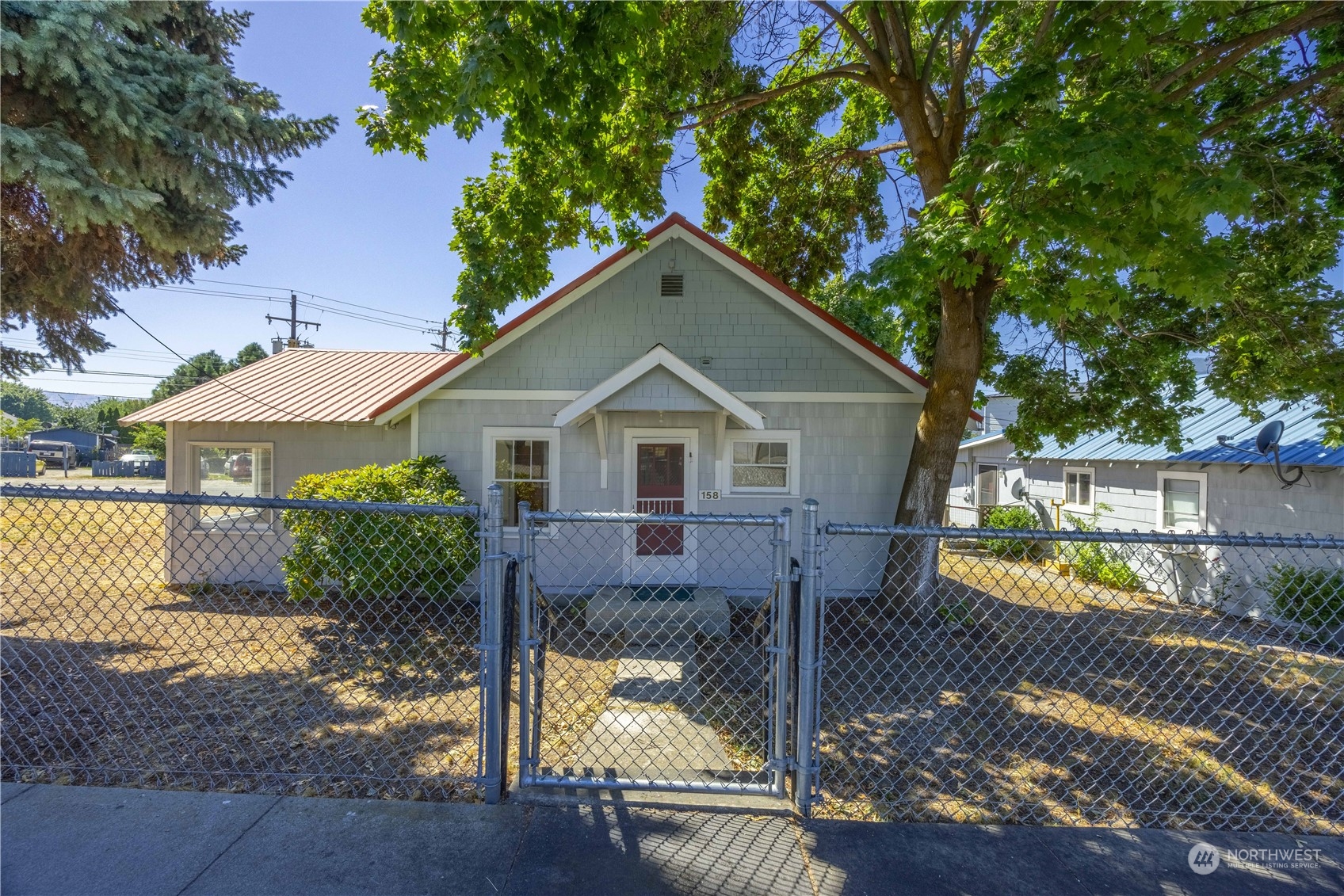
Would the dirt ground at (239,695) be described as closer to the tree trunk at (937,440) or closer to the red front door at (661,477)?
the red front door at (661,477)

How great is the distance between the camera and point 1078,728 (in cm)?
453

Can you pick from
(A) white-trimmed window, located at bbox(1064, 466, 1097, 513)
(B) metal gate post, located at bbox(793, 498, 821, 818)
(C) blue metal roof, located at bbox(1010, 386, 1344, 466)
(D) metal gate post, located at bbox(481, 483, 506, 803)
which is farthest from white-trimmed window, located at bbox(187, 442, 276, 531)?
(A) white-trimmed window, located at bbox(1064, 466, 1097, 513)

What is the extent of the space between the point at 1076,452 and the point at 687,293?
9517 mm

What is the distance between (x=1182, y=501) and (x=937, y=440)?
619 cm

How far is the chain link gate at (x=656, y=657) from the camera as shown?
2.82m

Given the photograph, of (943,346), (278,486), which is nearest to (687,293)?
(943,346)

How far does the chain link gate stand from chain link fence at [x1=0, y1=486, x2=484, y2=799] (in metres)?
0.63

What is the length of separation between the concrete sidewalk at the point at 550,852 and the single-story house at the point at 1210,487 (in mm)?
4947

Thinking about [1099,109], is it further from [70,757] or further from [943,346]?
[70,757]

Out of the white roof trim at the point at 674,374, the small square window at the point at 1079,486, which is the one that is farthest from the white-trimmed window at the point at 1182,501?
the white roof trim at the point at 674,374

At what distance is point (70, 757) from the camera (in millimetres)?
3469

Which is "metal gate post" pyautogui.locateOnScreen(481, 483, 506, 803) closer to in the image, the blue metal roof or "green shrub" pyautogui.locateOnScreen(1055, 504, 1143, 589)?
the blue metal roof

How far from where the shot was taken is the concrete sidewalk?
A: 231 cm

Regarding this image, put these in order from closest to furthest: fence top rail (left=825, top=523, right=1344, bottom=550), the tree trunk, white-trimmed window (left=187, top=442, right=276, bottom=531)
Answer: fence top rail (left=825, top=523, right=1344, bottom=550) → the tree trunk → white-trimmed window (left=187, top=442, right=276, bottom=531)
